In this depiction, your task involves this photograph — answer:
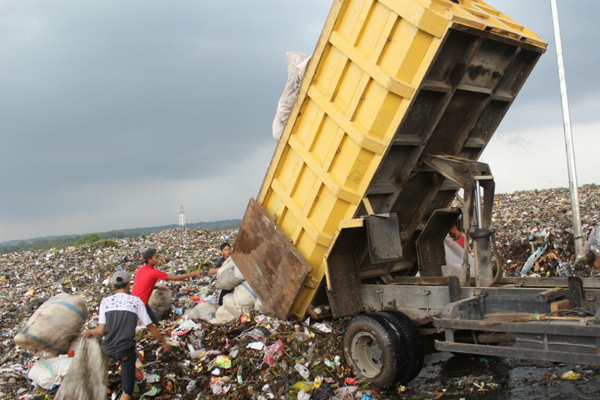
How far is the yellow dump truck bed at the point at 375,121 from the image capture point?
392 centimetres

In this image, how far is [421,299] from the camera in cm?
439

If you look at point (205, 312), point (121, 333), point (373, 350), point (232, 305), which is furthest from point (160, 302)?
point (373, 350)

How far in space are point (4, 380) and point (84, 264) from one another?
8.32 meters

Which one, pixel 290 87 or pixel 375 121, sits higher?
pixel 290 87

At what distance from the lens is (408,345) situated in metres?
4.18

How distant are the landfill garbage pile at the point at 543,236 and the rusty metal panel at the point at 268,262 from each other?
159 inches

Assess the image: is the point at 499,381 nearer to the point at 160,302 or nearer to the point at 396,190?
the point at 396,190

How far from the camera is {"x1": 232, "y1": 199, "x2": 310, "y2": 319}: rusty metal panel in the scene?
476 cm

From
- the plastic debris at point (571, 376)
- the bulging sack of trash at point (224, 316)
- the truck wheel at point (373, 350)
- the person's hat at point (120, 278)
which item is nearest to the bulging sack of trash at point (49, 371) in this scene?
the person's hat at point (120, 278)

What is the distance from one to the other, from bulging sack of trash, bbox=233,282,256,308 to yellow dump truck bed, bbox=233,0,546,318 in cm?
35

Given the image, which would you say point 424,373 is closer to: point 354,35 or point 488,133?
point 488,133

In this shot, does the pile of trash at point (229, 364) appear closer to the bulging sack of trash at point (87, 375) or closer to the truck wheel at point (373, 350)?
the truck wheel at point (373, 350)

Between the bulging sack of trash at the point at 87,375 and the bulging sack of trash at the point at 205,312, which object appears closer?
the bulging sack of trash at the point at 87,375

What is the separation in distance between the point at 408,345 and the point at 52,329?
10.6ft
